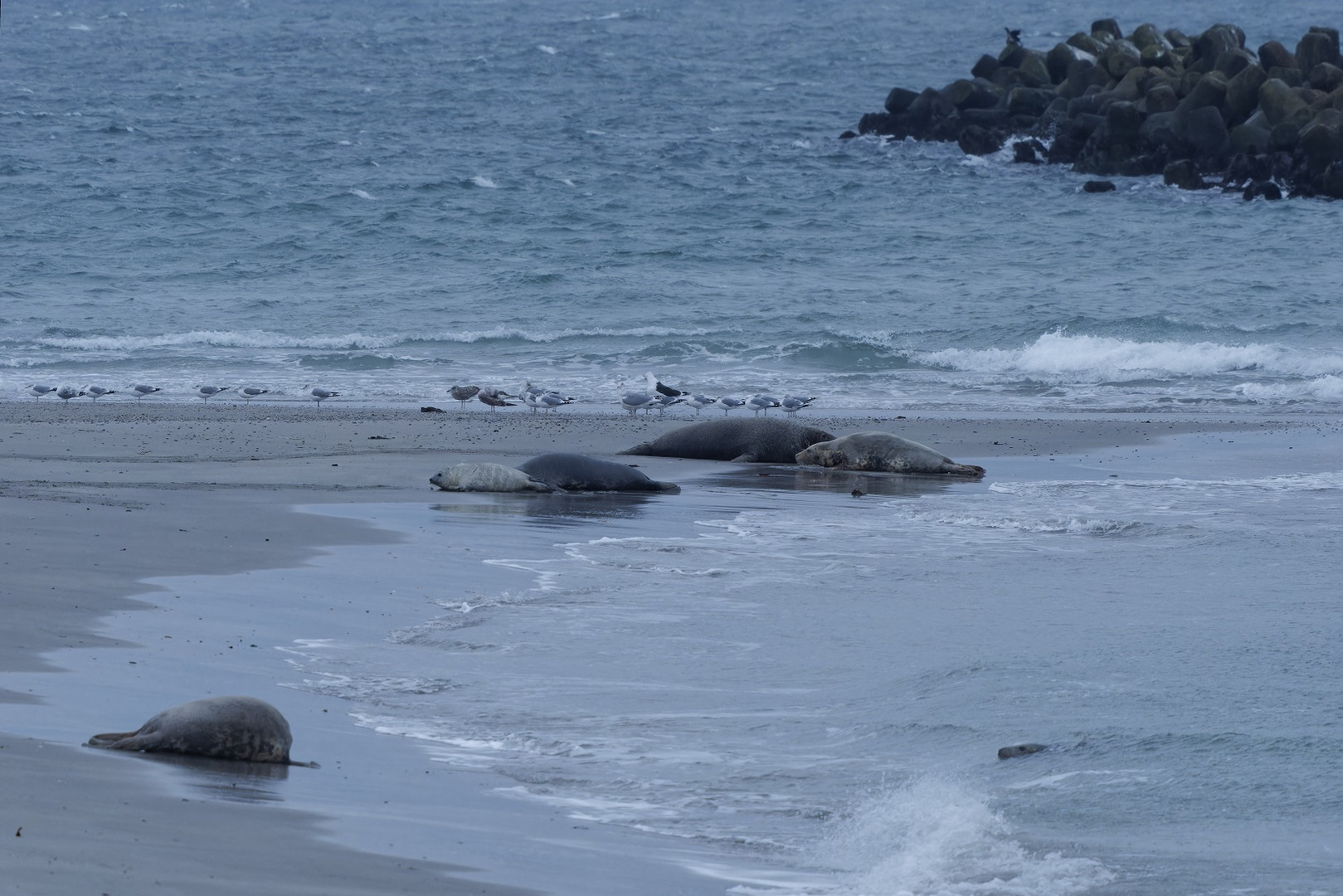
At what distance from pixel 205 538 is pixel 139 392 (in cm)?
944

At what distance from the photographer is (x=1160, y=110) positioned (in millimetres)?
37500

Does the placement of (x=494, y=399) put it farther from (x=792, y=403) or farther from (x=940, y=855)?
(x=940, y=855)

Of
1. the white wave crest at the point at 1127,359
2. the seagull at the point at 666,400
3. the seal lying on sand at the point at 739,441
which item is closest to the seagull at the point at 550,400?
the seagull at the point at 666,400

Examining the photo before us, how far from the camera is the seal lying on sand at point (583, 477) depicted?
12.1 m

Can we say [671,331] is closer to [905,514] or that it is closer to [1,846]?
[905,514]

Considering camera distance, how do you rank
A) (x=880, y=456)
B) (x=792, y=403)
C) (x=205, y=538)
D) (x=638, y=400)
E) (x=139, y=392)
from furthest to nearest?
(x=139, y=392), (x=638, y=400), (x=792, y=403), (x=880, y=456), (x=205, y=538)

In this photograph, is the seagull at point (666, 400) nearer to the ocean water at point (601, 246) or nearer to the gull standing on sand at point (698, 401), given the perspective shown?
the gull standing on sand at point (698, 401)

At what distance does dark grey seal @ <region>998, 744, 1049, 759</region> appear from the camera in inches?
229

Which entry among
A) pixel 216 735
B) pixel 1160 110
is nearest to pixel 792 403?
pixel 216 735

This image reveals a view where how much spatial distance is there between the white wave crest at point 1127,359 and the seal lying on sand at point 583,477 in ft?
34.5

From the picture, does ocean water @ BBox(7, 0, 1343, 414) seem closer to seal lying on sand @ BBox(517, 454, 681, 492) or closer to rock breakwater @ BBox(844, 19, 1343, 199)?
rock breakwater @ BBox(844, 19, 1343, 199)

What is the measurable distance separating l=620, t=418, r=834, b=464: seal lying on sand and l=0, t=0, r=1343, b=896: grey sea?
0.73 metres

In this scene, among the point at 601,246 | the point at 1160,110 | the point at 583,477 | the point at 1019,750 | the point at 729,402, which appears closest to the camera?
the point at 1019,750

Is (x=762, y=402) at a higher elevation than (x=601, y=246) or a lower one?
lower
